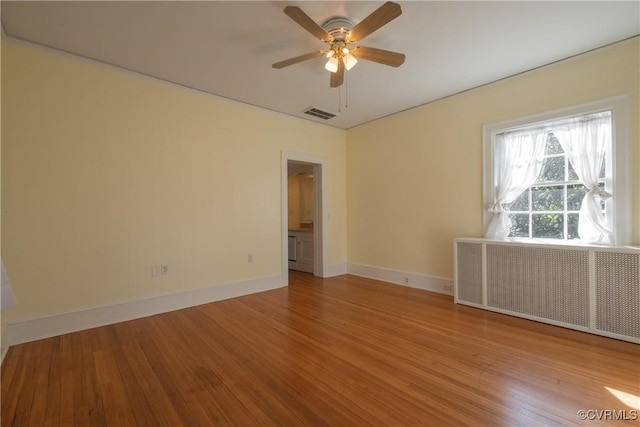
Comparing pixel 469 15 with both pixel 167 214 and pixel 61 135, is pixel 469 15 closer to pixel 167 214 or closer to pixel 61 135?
pixel 167 214

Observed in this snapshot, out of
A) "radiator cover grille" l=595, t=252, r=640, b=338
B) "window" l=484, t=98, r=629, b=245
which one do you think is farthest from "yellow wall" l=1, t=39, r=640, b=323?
"radiator cover grille" l=595, t=252, r=640, b=338

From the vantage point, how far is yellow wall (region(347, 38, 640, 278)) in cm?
277

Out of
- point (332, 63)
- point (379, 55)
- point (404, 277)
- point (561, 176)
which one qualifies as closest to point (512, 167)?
point (561, 176)

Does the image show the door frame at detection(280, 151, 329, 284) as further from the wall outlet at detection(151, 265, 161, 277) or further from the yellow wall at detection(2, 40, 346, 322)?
the wall outlet at detection(151, 265, 161, 277)

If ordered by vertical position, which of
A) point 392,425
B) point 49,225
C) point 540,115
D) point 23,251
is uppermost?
point 540,115

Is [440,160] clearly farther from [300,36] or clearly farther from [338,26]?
[300,36]

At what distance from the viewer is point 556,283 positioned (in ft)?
9.27

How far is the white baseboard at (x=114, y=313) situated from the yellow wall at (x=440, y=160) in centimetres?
227

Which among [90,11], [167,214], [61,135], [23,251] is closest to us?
[90,11]

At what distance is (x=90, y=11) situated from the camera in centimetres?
221

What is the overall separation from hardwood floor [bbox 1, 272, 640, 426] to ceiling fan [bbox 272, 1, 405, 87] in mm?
2502

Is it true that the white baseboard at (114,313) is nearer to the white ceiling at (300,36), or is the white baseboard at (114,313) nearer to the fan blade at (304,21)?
the white ceiling at (300,36)

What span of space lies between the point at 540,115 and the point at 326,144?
10.3 feet

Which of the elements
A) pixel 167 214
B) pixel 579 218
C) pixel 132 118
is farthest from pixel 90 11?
pixel 579 218
